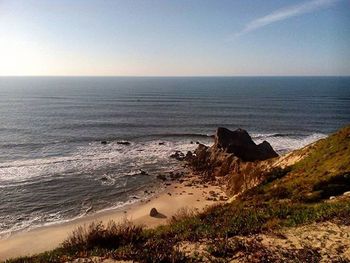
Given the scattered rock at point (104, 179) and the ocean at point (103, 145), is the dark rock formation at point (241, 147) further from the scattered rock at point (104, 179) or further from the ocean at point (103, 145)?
the scattered rock at point (104, 179)

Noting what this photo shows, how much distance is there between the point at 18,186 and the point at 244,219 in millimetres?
36670

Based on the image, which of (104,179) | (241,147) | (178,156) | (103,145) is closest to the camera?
(104,179)

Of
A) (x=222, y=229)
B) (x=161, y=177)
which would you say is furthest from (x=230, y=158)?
(x=222, y=229)

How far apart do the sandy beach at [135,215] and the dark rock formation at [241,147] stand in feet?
21.4

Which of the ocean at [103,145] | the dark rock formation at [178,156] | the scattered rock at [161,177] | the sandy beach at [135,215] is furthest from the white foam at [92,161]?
the sandy beach at [135,215]

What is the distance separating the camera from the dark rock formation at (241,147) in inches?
1909

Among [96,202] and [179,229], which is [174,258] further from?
[96,202]

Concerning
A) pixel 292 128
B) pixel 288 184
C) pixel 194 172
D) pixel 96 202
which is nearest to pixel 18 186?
pixel 96 202

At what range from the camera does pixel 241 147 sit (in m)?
50.1

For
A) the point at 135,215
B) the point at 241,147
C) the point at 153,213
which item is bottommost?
the point at 135,215

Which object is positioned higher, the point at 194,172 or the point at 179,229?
the point at 179,229

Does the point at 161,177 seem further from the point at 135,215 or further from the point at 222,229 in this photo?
the point at 222,229

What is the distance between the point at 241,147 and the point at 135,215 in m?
20.0

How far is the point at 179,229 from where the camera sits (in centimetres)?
1662
